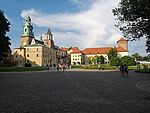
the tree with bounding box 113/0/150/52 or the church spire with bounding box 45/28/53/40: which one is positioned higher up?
the church spire with bounding box 45/28/53/40

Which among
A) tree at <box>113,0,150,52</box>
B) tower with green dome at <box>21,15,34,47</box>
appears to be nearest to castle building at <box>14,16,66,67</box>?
tower with green dome at <box>21,15,34,47</box>

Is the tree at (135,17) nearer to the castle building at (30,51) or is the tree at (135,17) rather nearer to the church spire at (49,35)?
the castle building at (30,51)

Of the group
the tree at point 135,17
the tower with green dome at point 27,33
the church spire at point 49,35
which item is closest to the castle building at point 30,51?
the tower with green dome at point 27,33

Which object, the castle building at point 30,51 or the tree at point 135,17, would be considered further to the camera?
the castle building at point 30,51

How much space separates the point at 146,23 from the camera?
116 ft

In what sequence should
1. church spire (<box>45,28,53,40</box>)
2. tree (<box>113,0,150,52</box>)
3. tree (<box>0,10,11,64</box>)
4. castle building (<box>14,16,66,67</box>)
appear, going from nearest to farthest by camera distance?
tree (<box>113,0,150,52</box>) → tree (<box>0,10,11,64</box>) → castle building (<box>14,16,66,67</box>) → church spire (<box>45,28,53,40</box>)

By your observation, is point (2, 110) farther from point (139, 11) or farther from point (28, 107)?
point (139, 11)

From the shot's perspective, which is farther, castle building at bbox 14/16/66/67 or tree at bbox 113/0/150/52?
castle building at bbox 14/16/66/67

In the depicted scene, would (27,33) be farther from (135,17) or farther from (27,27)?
(135,17)

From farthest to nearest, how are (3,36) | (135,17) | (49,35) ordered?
1. (49,35)
2. (3,36)
3. (135,17)

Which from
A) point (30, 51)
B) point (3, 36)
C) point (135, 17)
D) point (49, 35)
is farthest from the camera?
point (49, 35)

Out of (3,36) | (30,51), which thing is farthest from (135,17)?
(30,51)

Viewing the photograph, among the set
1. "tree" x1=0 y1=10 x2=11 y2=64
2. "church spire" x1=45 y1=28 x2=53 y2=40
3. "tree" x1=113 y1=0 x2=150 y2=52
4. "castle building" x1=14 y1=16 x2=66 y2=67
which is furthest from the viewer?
"church spire" x1=45 y1=28 x2=53 y2=40

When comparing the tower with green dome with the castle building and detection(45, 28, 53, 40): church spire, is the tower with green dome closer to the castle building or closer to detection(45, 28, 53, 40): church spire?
the castle building
